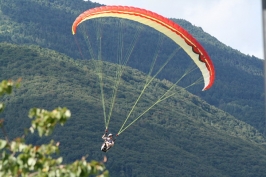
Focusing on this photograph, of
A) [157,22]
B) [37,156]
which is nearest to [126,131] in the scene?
[157,22]

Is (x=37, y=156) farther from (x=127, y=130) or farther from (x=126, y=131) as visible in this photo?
(x=127, y=130)

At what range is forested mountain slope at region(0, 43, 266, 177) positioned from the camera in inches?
5925

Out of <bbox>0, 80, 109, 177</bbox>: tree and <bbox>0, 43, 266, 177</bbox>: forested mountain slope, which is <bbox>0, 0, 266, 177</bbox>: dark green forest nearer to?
<bbox>0, 43, 266, 177</bbox>: forested mountain slope

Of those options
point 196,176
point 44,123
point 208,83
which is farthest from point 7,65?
point 44,123

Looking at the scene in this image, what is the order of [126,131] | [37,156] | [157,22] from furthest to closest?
1. [126,131]
2. [157,22]
3. [37,156]

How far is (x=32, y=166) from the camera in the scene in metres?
15.6

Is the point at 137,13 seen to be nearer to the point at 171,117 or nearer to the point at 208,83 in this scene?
the point at 208,83

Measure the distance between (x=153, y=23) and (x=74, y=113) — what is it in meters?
123

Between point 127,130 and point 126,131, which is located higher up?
point 127,130

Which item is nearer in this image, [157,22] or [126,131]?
[157,22]

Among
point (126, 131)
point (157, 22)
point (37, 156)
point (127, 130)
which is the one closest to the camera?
point (37, 156)

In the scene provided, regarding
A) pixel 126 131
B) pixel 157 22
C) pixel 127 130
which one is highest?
pixel 157 22

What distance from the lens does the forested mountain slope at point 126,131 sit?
150500 mm

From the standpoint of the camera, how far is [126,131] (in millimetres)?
160750
